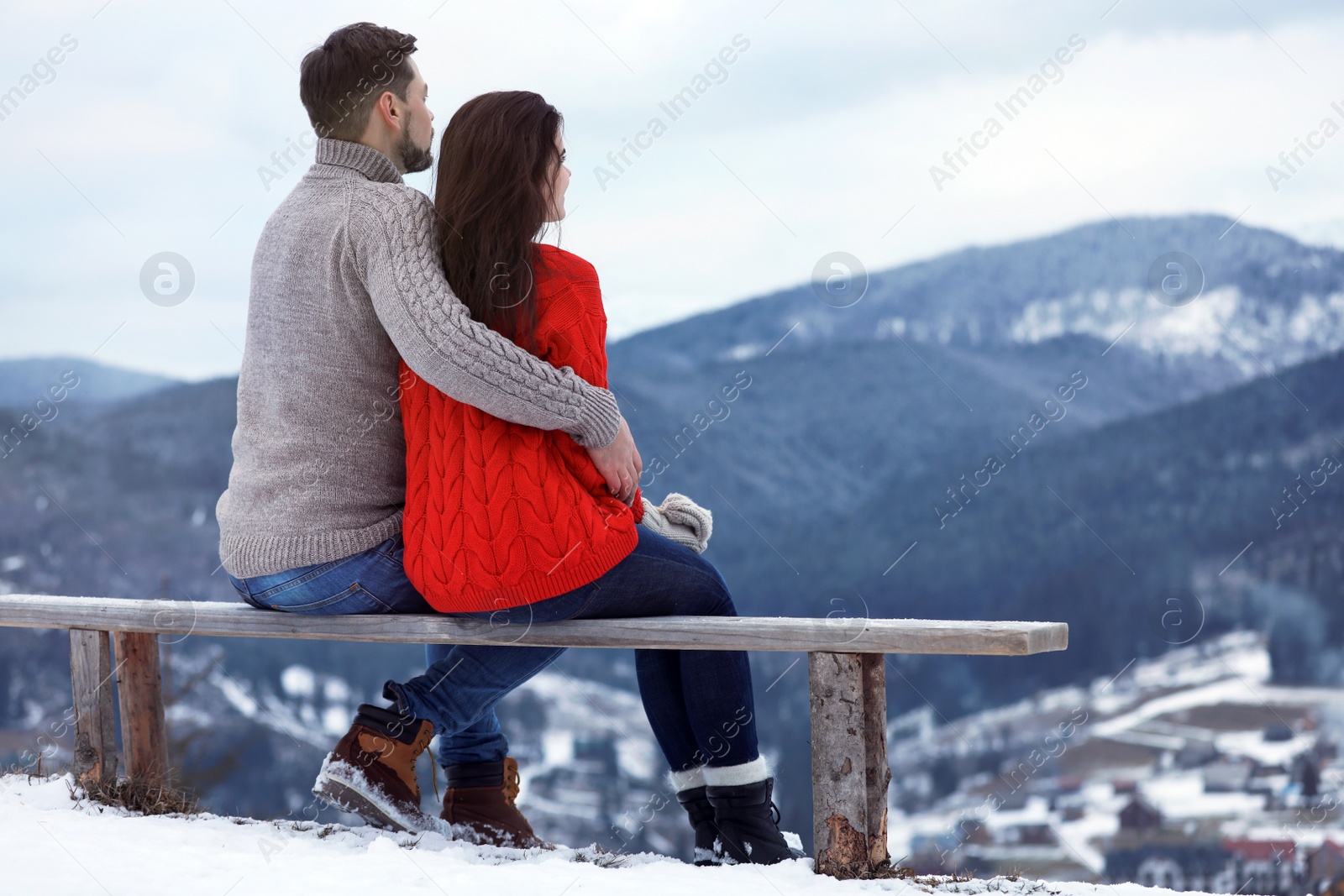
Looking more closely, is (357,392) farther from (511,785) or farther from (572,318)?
(511,785)

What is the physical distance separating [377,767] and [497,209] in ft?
3.42

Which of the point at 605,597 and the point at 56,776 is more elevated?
the point at 605,597

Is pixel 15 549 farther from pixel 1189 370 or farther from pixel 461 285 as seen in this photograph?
pixel 1189 370

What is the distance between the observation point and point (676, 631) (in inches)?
77.9

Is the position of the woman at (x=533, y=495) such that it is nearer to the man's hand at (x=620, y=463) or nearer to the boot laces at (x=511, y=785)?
the man's hand at (x=620, y=463)

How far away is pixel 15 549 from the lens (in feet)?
222

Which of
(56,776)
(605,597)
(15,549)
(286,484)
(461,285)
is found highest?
(461,285)

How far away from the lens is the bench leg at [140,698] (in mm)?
2721

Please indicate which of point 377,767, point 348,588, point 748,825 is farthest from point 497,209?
point 748,825

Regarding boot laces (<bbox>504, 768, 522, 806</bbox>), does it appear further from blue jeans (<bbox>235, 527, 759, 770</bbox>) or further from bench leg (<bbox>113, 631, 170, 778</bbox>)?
bench leg (<bbox>113, 631, 170, 778</bbox>)

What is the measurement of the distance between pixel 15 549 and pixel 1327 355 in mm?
114137

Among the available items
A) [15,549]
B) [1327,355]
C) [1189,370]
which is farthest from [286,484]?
[1189,370]

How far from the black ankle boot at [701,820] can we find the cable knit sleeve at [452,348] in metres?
0.70

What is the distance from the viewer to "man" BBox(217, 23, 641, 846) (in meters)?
1.86
